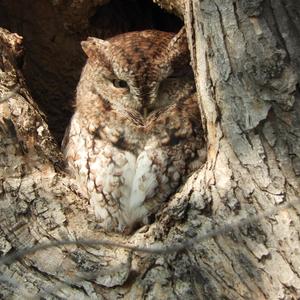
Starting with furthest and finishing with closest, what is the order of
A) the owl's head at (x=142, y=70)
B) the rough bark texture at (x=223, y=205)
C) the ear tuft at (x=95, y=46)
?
the ear tuft at (x=95, y=46) → the owl's head at (x=142, y=70) → the rough bark texture at (x=223, y=205)

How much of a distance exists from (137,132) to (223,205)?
2.31ft

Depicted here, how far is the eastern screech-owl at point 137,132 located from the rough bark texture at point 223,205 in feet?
0.86

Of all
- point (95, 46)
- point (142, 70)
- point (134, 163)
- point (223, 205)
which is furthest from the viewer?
point (95, 46)

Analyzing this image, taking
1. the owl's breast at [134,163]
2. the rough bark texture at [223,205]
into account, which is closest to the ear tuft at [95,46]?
the owl's breast at [134,163]

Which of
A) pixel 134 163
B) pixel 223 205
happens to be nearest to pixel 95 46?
pixel 134 163

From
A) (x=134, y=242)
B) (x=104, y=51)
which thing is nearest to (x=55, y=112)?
(x=104, y=51)

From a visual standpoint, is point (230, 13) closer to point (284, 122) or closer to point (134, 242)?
point (284, 122)

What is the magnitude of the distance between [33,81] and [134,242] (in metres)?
1.45

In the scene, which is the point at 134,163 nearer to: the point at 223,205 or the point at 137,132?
the point at 137,132

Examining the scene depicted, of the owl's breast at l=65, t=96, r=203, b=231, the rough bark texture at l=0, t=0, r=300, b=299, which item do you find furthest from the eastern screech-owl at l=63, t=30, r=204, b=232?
the rough bark texture at l=0, t=0, r=300, b=299

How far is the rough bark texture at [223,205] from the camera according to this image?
2.05m

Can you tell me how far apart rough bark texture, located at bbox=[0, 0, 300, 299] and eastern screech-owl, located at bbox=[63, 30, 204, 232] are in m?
0.26

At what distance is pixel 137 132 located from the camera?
279 cm

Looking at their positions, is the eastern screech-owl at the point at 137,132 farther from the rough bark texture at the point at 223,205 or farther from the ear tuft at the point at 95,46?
the rough bark texture at the point at 223,205
